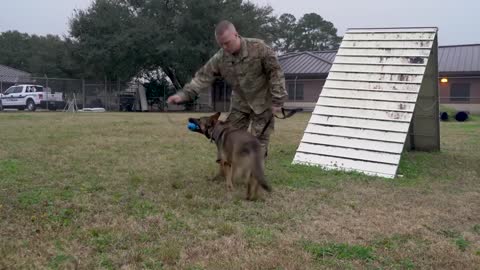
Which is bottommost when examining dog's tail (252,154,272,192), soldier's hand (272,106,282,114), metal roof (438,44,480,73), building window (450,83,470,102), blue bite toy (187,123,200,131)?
dog's tail (252,154,272,192)

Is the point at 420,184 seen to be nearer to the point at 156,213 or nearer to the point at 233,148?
the point at 233,148

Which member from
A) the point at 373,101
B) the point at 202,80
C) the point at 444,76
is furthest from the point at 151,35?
the point at 202,80

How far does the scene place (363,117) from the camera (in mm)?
7242

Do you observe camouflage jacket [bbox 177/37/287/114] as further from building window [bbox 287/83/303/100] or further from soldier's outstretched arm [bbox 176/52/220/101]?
building window [bbox 287/83/303/100]

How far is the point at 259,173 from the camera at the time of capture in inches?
182

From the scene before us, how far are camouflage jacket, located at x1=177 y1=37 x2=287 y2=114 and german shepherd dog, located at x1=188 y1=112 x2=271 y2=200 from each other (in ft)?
1.53

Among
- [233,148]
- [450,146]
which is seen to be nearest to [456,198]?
[233,148]

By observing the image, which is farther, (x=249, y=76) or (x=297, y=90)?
(x=297, y=90)

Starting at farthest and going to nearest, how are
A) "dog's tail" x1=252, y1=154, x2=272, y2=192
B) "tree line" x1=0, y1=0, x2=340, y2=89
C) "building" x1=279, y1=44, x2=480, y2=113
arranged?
"tree line" x1=0, y1=0, x2=340, y2=89
"building" x1=279, y1=44, x2=480, y2=113
"dog's tail" x1=252, y1=154, x2=272, y2=192

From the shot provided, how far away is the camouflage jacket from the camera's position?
538cm

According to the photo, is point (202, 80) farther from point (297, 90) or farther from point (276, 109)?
point (297, 90)

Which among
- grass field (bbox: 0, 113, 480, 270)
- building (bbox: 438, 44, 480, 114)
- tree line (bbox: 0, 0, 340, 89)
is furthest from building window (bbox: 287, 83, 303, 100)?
grass field (bbox: 0, 113, 480, 270)

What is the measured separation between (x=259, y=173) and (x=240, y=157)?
27 cm

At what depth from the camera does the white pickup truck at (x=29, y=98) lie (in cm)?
2842
